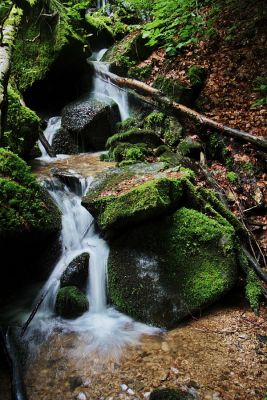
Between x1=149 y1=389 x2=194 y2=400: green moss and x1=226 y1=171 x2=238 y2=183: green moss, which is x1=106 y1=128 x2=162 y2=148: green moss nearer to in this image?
x1=226 y1=171 x2=238 y2=183: green moss

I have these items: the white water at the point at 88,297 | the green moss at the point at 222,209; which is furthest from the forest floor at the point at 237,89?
the white water at the point at 88,297

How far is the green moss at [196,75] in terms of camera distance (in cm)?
899

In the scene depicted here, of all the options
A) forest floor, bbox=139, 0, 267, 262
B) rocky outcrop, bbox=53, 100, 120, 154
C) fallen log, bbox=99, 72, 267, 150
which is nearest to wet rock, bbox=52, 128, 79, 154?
rocky outcrop, bbox=53, 100, 120, 154

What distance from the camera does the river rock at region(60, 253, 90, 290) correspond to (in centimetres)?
525

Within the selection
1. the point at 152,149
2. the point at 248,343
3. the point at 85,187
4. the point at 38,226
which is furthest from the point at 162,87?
the point at 248,343

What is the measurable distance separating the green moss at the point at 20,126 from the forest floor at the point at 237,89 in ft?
12.6

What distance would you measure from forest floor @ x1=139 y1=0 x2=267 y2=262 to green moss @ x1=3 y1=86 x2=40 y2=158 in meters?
3.84

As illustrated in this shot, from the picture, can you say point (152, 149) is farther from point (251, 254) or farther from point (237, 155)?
point (251, 254)

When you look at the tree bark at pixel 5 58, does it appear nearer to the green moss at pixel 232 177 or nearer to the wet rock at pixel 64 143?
the wet rock at pixel 64 143

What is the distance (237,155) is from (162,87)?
360 centimetres

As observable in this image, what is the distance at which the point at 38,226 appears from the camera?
5.07 metres

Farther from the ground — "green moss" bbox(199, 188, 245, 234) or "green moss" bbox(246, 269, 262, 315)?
"green moss" bbox(199, 188, 245, 234)

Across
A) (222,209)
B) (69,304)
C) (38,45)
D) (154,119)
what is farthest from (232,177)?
(38,45)

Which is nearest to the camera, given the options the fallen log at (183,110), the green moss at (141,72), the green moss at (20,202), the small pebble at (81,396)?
the small pebble at (81,396)
